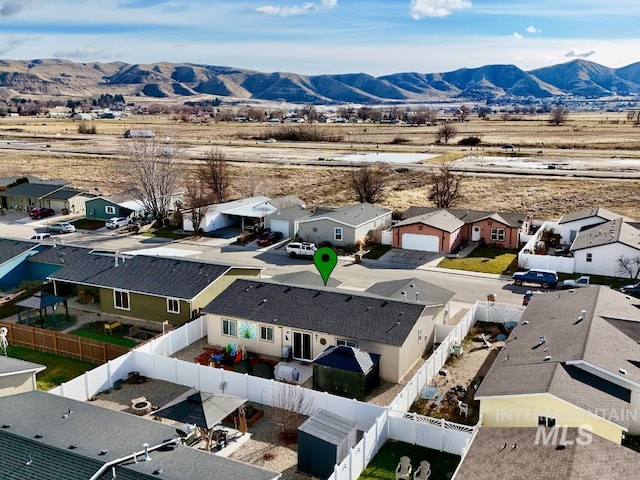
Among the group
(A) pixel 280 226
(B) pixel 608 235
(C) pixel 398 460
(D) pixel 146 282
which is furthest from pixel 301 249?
(C) pixel 398 460

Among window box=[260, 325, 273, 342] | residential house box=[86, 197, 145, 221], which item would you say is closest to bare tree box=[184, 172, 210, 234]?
residential house box=[86, 197, 145, 221]

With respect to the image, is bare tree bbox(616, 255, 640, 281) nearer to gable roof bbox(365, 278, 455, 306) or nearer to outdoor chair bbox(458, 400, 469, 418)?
gable roof bbox(365, 278, 455, 306)

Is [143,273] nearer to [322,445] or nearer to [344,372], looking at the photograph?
[344,372]

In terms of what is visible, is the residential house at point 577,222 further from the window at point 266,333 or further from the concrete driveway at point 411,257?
the window at point 266,333

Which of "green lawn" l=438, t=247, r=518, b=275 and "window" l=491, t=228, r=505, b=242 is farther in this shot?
"window" l=491, t=228, r=505, b=242

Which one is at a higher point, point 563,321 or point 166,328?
point 563,321

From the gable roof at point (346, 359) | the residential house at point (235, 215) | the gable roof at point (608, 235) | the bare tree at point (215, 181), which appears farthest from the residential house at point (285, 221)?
the gable roof at point (346, 359)

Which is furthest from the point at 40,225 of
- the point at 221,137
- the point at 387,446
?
the point at 221,137

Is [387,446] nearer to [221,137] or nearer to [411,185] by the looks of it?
[411,185]
